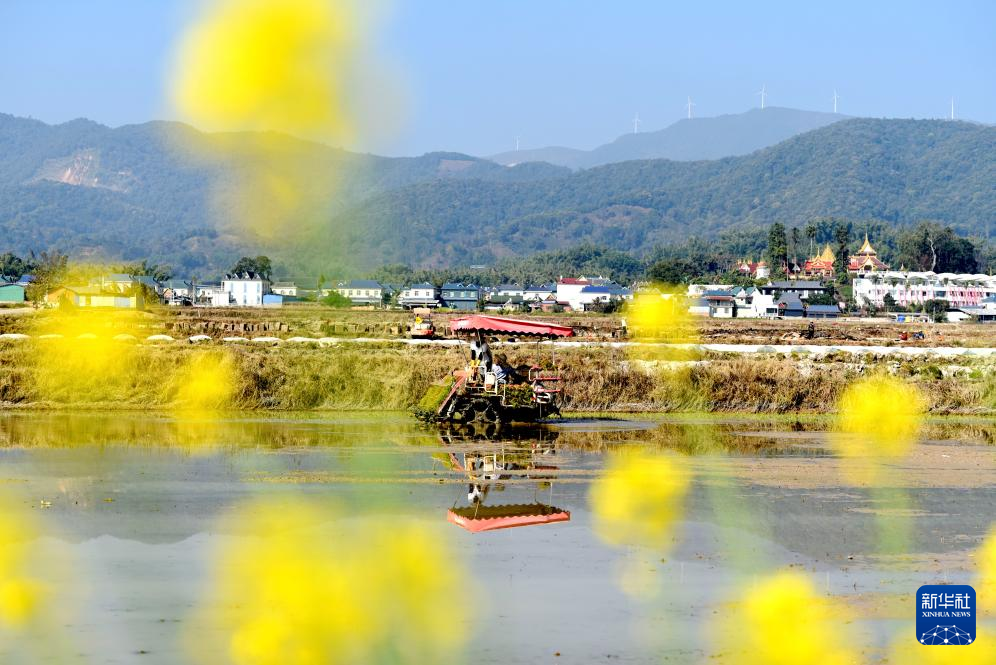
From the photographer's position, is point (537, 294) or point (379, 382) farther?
point (537, 294)

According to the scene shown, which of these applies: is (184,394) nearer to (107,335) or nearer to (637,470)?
(107,335)

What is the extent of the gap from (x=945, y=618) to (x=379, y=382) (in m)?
24.3

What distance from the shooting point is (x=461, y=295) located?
557 ft

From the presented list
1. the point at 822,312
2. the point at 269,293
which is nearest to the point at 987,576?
the point at 269,293

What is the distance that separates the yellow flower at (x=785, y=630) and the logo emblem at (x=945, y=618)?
82 centimetres

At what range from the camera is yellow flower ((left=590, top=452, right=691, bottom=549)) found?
19594 millimetres

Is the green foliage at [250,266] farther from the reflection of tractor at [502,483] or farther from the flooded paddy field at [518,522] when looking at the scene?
the reflection of tractor at [502,483]

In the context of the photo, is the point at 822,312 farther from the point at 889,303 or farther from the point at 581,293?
the point at 581,293

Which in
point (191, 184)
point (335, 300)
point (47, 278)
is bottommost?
point (335, 300)

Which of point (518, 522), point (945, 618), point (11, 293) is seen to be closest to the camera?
point (945, 618)

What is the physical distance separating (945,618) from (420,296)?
13078cm

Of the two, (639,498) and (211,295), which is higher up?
(211,295)

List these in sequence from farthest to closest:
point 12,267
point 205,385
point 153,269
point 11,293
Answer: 1. point 12,267
2. point 153,269
3. point 11,293
4. point 205,385

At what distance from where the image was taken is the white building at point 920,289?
176750mm
